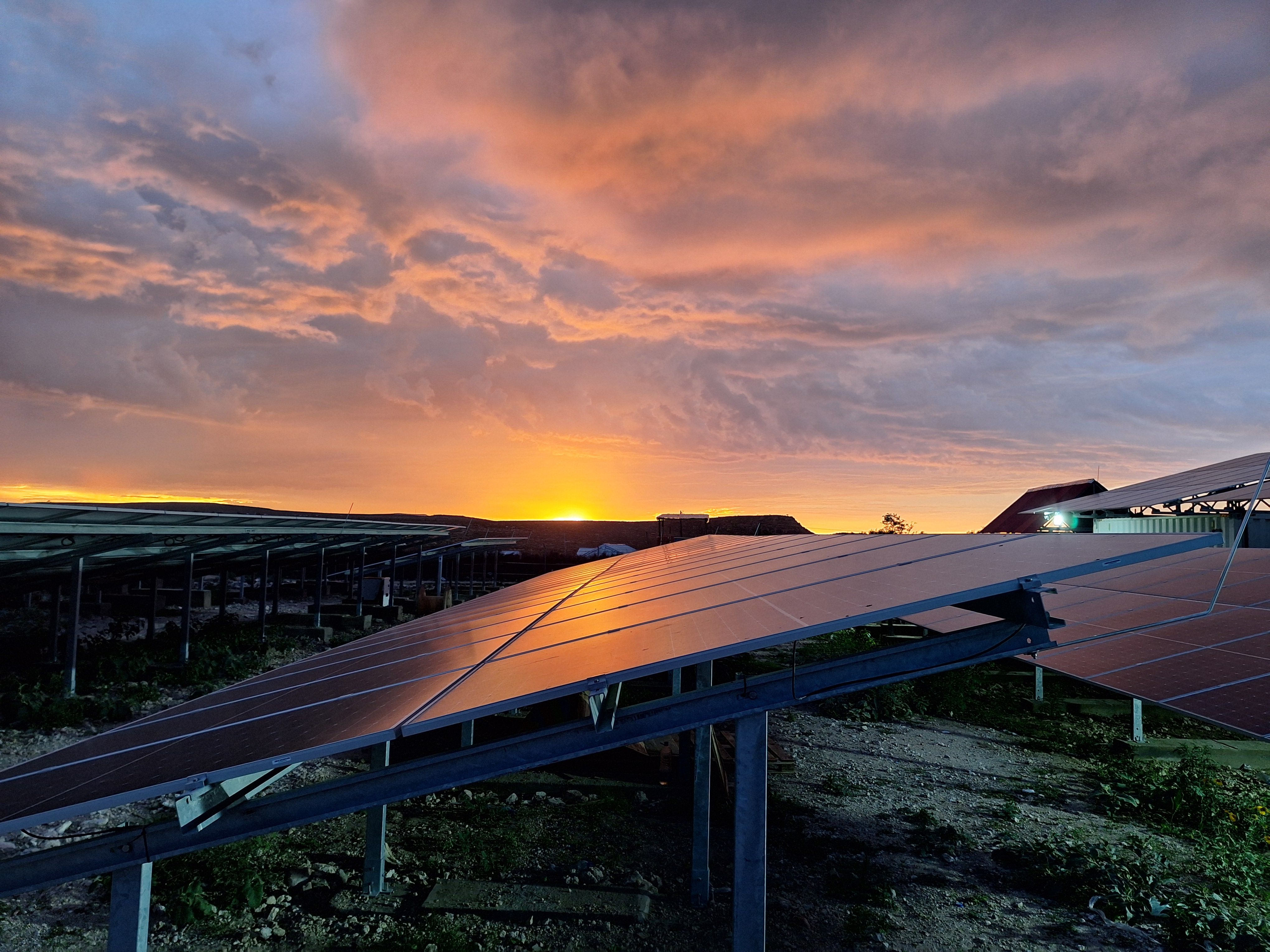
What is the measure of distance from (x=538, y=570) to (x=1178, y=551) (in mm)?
45787

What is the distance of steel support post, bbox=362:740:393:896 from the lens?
7.05 m

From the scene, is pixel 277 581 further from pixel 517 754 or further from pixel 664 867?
pixel 517 754

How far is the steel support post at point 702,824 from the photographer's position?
7.20 m

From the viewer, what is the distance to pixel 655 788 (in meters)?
10.5

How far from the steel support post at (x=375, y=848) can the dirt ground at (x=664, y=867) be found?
14cm

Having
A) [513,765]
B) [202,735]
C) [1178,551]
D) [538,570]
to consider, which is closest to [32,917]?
[202,735]

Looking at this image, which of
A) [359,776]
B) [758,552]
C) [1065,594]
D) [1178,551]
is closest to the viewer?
[1178,551]

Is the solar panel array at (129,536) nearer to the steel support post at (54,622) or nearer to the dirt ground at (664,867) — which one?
the steel support post at (54,622)

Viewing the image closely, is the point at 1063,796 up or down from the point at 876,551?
down

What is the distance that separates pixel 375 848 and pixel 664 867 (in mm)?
3013

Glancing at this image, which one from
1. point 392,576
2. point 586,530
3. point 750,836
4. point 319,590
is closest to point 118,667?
point 319,590

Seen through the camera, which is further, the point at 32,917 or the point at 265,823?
the point at 32,917

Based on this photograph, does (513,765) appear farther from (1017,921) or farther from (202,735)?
(1017,921)

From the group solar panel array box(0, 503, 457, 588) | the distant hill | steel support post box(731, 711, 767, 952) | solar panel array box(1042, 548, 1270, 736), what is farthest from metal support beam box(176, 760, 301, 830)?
the distant hill
